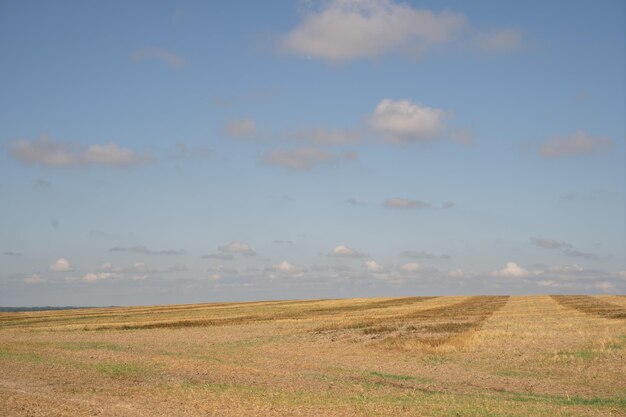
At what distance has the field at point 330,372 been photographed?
75.0 ft

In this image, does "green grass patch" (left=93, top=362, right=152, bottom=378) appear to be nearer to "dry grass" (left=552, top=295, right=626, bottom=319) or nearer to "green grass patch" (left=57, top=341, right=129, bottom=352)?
"green grass patch" (left=57, top=341, right=129, bottom=352)

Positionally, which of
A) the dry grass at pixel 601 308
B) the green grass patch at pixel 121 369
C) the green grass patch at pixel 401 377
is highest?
the green grass patch at pixel 121 369

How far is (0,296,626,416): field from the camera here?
2286 cm

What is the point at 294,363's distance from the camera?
3638cm

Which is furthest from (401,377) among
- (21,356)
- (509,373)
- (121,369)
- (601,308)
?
(601,308)

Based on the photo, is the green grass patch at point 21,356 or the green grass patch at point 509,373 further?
the green grass patch at point 21,356

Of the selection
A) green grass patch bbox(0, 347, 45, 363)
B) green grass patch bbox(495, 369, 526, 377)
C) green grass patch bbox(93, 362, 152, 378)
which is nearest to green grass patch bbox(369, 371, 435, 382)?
green grass patch bbox(495, 369, 526, 377)

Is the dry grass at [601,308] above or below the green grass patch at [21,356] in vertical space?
below

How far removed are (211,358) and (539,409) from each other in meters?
21.0

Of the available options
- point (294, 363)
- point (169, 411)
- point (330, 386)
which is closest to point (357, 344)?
point (294, 363)

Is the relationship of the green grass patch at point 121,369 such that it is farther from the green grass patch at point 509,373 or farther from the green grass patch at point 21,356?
the green grass patch at point 509,373

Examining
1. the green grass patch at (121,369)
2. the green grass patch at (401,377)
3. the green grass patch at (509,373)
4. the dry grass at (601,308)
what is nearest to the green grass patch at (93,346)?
the green grass patch at (121,369)

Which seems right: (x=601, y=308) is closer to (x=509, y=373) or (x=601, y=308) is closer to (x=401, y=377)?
(x=509, y=373)

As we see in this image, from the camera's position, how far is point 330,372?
108ft
